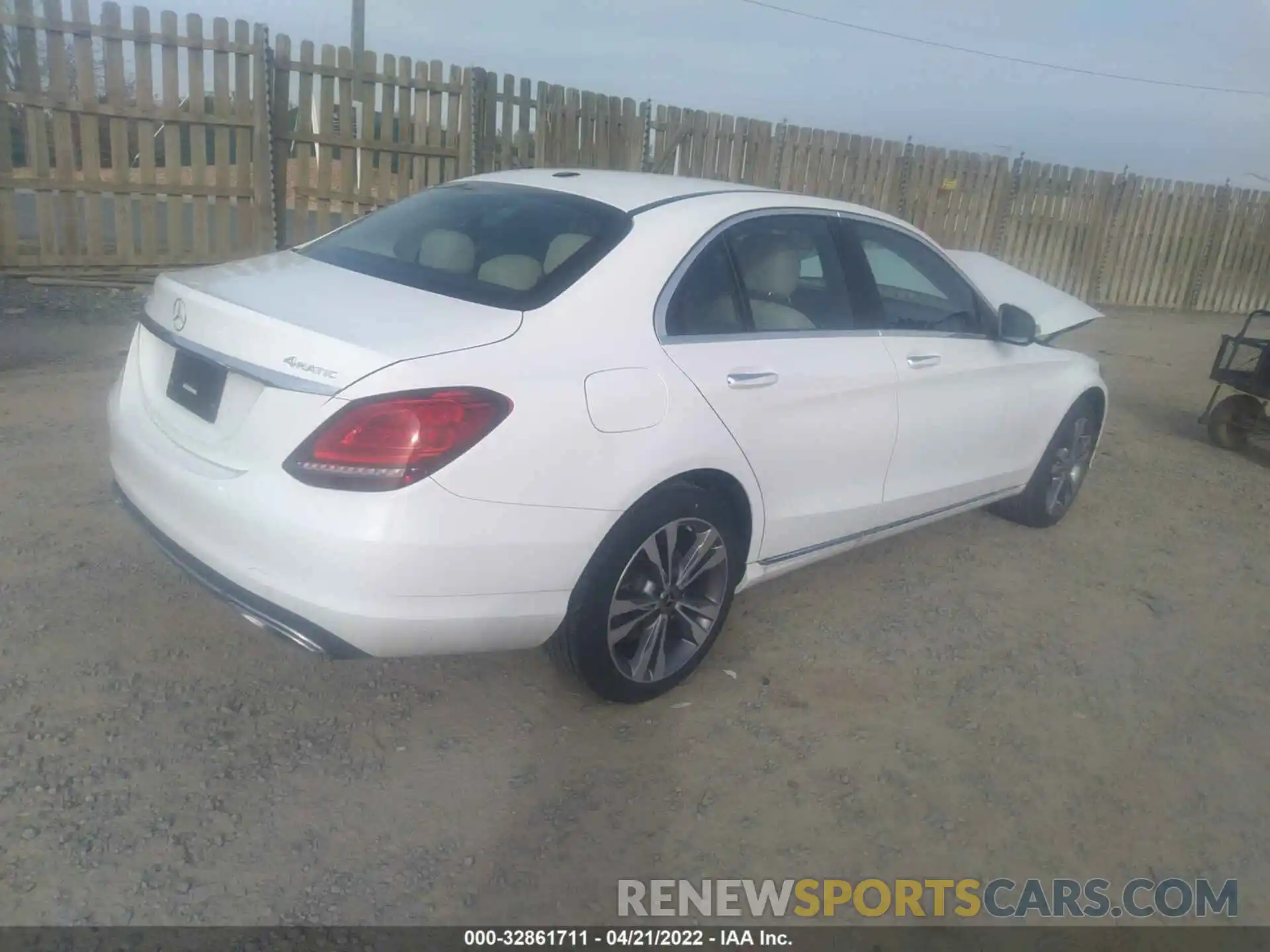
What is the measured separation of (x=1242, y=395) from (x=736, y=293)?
19.7ft

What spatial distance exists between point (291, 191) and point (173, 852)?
772 cm

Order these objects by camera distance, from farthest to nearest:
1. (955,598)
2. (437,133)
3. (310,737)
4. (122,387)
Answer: (437,133)
(955,598)
(122,387)
(310,737)

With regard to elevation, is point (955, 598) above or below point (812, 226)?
below

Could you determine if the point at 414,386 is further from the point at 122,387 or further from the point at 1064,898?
the point at 1064,898

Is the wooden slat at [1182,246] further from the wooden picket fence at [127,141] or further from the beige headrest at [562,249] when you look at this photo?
the beige headrest at [562,249]

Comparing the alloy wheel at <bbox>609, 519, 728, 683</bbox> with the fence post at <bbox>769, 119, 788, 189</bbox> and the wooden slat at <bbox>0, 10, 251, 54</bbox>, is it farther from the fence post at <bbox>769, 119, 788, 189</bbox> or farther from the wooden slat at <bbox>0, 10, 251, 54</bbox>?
the fence post at <bbox>769, 119, 788, 189</bbox>

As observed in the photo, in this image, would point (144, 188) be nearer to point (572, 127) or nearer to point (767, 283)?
point (572, 127)

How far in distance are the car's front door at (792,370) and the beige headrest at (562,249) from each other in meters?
0.34

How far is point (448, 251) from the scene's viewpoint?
347 centimetres

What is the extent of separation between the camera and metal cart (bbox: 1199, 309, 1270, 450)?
292 inches

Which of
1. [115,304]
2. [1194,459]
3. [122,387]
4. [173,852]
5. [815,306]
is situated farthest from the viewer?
[115,304]

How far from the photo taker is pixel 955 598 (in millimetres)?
4664

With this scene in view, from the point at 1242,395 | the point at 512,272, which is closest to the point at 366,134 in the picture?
the point at 512,272

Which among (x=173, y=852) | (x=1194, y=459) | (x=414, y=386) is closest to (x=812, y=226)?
(x=414, y=386)
